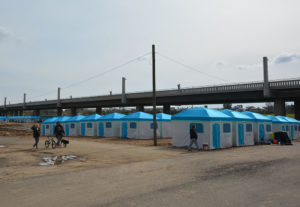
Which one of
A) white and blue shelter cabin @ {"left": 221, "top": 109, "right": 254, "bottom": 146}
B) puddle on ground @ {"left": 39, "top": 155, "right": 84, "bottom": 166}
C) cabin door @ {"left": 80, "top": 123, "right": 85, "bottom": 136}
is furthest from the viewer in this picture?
cabin door @ {"left": 80, "top": 123, "right": 85, "bottom": 136}

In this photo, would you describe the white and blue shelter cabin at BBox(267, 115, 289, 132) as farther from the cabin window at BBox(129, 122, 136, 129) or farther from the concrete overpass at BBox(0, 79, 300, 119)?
the cabin window at BBox(129, 122, 136, 129)

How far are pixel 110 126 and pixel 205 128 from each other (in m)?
14.8

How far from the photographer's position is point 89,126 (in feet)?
101

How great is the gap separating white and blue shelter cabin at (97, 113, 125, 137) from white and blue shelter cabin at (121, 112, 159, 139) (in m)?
1.93

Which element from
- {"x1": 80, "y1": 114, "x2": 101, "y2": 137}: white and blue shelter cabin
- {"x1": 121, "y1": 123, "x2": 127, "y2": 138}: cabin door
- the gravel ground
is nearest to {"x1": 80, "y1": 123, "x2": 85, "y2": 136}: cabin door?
{"x1": 80, "y1": 114, "x2": 101, "y2": 137}: white and blue shelter cabin

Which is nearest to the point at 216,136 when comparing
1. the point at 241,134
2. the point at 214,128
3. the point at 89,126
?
the point at 214,128

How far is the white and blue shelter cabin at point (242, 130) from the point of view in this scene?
18500 mm

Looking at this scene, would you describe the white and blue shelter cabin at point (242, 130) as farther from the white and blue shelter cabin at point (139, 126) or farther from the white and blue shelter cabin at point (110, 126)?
the white and blue shelter cabin at point (110, 126)

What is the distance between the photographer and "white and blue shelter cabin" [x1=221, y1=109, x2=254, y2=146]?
1850cm

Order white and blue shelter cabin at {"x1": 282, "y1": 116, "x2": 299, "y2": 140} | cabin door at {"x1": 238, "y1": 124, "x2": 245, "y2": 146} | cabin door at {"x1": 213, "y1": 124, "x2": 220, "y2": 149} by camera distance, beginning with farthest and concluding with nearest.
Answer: white and blue shelter cabin at {"x1": 282, "y1": 116, "x2": 299, "y2": 140} → cabin door at {"x1": 238, "y1": 124, "x2": 245, "y2": 146} → cabin door at {"x1": 213, "y1": 124, "x2": 220, "y2": 149}

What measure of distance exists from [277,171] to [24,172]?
28.7 ft

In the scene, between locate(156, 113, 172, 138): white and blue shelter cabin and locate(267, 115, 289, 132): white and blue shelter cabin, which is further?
locate(156, 113, 172, 138): white and blue shelter cabin

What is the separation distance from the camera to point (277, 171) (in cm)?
848

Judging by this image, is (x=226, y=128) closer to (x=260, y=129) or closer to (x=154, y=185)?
(x=260, y=129)
